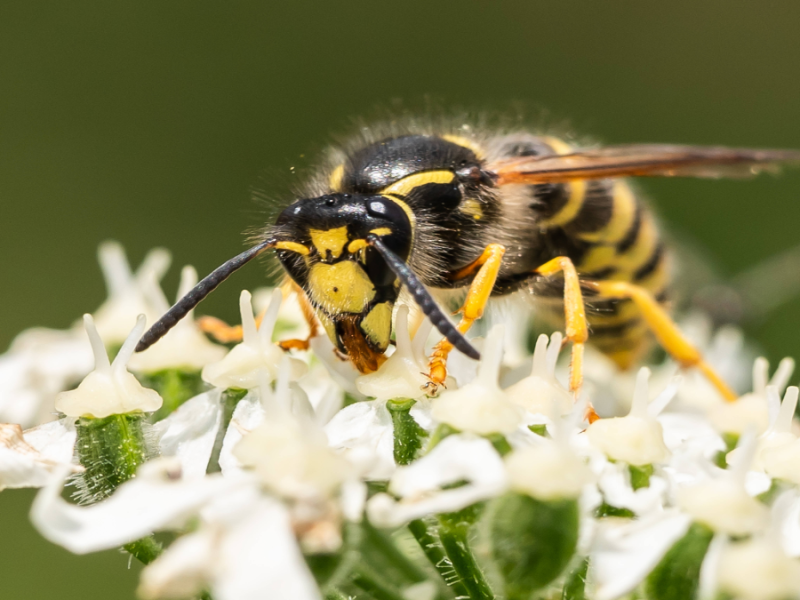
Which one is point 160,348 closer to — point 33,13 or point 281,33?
Result: point 33,13

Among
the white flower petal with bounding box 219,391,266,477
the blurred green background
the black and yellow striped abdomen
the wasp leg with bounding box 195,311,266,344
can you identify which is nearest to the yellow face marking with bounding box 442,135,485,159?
the black and yellow striped abdomen

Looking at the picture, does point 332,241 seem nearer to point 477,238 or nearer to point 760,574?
point 477,238

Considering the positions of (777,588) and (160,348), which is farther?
(160,348)

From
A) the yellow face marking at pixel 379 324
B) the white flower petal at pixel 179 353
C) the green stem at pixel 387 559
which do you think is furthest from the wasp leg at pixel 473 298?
the white flower petal at pixel 179 353

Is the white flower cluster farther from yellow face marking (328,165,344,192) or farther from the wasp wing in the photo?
the wasp wing

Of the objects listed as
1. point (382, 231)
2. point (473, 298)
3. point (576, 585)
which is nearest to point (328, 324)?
point (382, 231)

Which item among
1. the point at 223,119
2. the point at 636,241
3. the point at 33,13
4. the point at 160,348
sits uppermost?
the point at 33,13

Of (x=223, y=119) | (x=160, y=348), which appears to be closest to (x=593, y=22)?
(x=223, y=119)

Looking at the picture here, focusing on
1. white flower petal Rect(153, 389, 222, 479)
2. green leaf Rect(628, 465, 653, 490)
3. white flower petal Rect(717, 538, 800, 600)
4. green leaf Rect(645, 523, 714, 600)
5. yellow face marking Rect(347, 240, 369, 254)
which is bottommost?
white flower petal Rect(717, 538, 800, 600)
